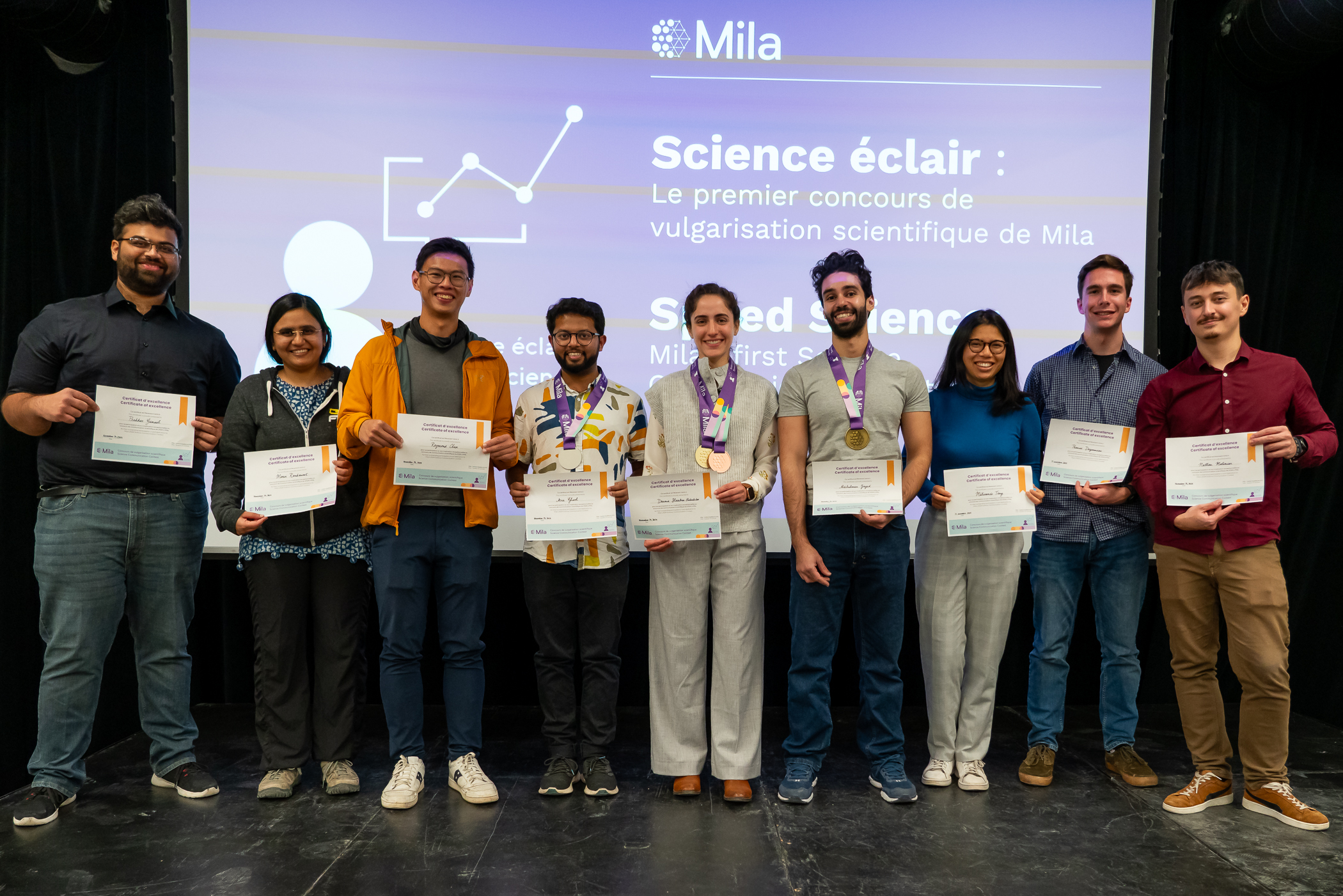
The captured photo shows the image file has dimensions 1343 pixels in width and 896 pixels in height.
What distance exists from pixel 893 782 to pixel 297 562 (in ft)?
7.20

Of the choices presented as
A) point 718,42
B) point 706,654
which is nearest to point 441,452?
point 706,654

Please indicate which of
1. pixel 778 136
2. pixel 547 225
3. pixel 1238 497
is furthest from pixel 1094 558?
pixel 547 225

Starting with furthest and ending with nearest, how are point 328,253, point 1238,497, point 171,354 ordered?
1. point 328,253
2. point 171,354
3. point 1238,497

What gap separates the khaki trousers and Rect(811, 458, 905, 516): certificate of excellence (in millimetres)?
1089

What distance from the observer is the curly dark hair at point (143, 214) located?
2803 millimetres

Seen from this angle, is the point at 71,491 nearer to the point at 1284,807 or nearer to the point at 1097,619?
the point at 1097,619

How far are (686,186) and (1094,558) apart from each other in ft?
7.69

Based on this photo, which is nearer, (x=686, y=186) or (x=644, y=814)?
(x=644, y=814)

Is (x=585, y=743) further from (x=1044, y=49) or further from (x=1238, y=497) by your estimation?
(x=1044, y=49)

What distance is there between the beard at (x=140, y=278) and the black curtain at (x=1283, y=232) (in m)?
4.41

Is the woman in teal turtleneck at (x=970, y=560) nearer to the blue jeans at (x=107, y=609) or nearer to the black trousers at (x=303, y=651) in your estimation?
the black trousers at (x=303, y=651)

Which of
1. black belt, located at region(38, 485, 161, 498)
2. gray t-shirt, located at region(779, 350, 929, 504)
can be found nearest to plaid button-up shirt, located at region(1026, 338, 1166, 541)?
gray t-shirt, located at region(779, 350, 929, 504)

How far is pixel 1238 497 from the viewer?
2.67m

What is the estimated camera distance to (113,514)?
9.05ft
